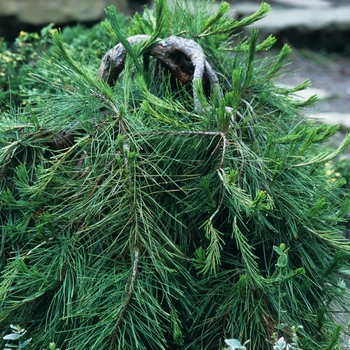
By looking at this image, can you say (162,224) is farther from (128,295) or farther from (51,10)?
(51,10)

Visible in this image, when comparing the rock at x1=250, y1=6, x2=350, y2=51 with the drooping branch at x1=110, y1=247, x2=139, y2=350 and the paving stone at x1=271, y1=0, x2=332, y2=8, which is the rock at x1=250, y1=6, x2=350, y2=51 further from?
the drooping branch at x1=110, y1=247, x2=139, y2=350

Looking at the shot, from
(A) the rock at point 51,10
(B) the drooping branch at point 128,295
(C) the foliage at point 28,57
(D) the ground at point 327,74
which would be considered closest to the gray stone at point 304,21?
(D) the ground at point 327,74

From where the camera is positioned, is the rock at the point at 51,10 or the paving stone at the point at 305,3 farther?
the paving stone at the point at 305,3

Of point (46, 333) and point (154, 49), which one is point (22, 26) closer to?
point (154, 49)

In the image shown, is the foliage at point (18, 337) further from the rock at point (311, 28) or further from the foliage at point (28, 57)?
the rock at point (311, 28)

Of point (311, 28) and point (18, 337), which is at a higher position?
point (18, 337)

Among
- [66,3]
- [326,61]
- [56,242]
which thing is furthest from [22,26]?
[56,242]

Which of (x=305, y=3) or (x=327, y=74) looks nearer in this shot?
(x=327, y=74)

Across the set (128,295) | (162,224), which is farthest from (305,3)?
(128,295)
